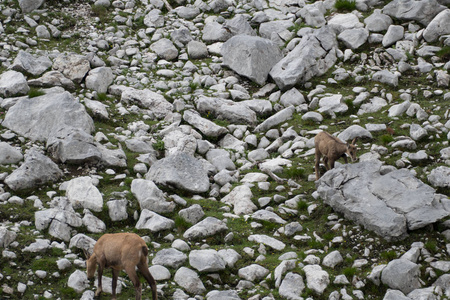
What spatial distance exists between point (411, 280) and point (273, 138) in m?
7.25

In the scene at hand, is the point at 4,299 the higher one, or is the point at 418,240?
the point at 4,299

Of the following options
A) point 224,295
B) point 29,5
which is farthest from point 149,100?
point 224,295

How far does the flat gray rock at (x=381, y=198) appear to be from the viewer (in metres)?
10.1

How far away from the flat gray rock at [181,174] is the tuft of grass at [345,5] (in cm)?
1163

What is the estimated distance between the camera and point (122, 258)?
852cm

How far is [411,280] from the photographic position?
9.03 metres

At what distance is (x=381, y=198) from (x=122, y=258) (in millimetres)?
5849

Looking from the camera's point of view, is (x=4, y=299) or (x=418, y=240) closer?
(x=4, y=299)

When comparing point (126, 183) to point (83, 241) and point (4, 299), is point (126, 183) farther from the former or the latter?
point (4, 299)

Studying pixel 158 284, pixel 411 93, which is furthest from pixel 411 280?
pixel 411 93

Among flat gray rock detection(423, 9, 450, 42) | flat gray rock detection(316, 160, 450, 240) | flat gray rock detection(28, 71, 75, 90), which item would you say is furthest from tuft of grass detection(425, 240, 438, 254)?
flat gray rock detection(28, 71, 75, 90)

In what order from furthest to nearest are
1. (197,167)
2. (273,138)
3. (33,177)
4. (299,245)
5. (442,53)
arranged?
(442,53), (273,138), (197,167), (33,177), (299,245)

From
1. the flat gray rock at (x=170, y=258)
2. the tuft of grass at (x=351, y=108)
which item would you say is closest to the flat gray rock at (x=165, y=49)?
the tuft of grass at (x=351, y=108)

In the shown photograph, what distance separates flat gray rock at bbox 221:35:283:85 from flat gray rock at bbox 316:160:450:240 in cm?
720
